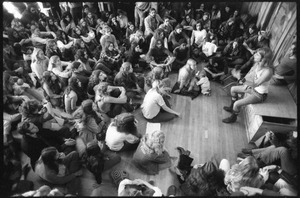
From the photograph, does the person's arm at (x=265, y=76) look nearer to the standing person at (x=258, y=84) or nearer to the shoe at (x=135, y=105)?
the standing person at (x=258, y=84)

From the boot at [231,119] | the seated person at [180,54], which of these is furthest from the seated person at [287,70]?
the seated person at [180,54]

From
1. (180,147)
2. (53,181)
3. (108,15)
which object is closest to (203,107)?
(180,147)

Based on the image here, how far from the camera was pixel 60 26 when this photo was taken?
602cm

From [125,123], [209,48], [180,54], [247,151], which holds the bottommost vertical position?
[247,151]

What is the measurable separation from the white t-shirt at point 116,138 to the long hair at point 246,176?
1.51 metres

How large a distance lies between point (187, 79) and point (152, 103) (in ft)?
3.72

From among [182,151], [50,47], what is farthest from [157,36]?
[182,151]

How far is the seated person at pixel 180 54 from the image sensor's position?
531 centimetres

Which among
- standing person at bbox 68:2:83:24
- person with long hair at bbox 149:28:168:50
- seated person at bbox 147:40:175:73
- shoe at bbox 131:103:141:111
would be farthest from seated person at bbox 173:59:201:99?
standing person at bbox 68:2:83:24

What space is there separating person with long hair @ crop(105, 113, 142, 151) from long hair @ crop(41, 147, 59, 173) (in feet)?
2.84

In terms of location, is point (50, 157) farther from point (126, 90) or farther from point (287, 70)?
point (287, 70)

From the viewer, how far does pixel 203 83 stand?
15.8 ft

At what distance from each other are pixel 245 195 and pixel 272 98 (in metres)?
2.31

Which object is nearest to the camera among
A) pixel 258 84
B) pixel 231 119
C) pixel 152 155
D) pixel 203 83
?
pixel 152 155
